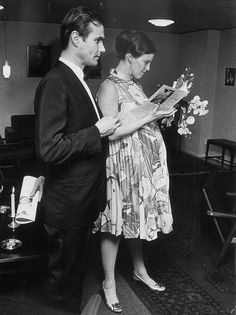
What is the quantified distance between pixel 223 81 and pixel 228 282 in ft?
16.1

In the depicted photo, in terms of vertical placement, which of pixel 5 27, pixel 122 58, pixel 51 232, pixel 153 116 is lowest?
pixel 51 232

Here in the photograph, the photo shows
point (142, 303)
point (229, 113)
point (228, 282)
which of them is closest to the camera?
point (142, 303)

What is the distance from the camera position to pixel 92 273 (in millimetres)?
2588

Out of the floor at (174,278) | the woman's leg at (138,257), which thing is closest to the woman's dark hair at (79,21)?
the woman's leg at (138,257)

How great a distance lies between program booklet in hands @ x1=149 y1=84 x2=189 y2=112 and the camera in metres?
1.93

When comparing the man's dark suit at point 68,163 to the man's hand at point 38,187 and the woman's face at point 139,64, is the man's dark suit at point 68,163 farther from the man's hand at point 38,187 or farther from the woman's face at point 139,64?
the woman's face at point 139,64

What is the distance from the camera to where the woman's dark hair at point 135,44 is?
1.98 m

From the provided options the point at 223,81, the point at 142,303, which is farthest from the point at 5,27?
the point at 142,303

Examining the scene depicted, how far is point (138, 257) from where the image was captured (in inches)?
94.7

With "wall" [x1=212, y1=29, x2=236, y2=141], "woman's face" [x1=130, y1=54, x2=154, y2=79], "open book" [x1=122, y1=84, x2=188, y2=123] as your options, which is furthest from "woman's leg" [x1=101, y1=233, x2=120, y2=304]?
"wall" [x1=212, y1=29, x2=236, y2=141]

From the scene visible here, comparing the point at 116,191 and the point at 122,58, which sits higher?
the point at 122,58

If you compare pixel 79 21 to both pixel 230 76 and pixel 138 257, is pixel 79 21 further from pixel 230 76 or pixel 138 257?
pixel 230 76

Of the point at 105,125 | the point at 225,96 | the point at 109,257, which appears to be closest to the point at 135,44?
the point at 105,125

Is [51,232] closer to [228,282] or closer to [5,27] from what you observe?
[228,282]
